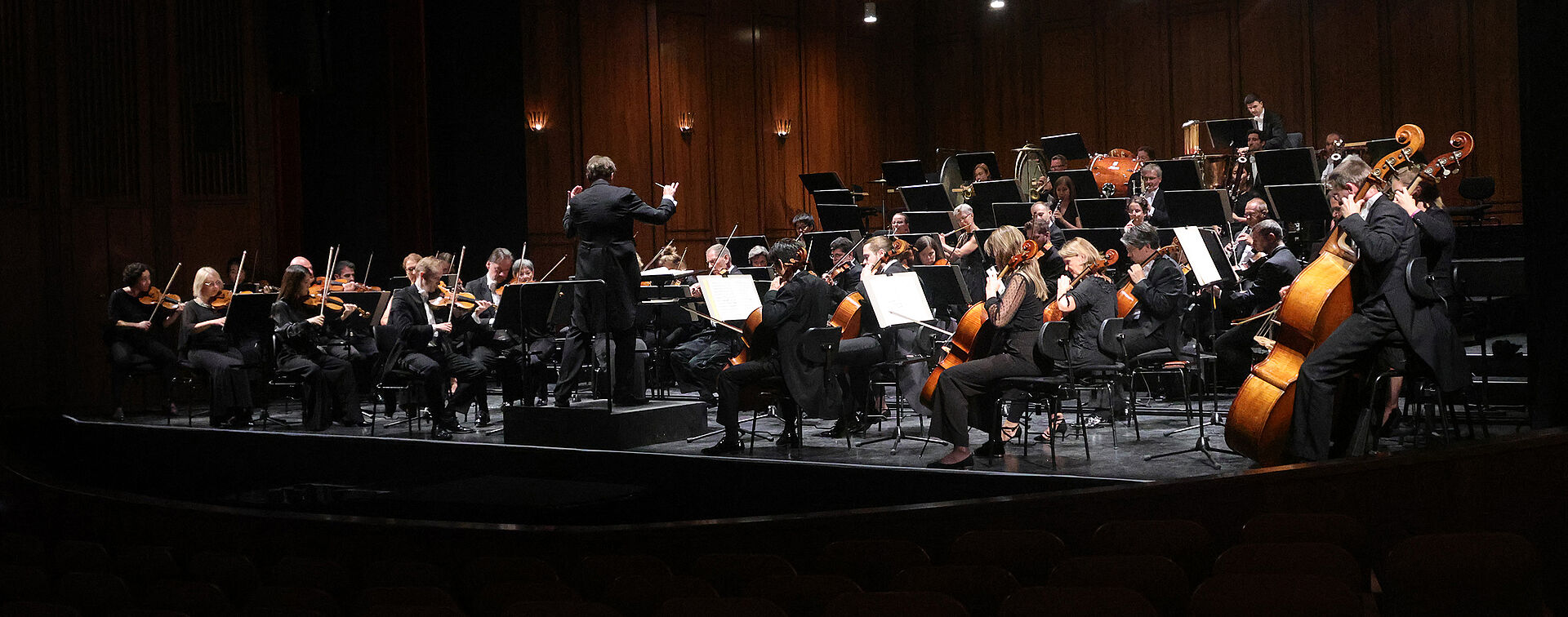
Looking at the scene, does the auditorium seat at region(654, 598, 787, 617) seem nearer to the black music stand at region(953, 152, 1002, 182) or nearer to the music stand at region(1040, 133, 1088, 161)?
the black music stand at region(953, 152, 1002, 182)

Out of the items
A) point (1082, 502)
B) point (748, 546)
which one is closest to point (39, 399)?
point (748, 546)

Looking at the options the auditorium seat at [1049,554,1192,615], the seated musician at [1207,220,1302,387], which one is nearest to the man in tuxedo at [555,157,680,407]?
the seated musician at [1207,220,1302,387]

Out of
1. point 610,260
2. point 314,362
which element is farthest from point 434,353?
point 610,260

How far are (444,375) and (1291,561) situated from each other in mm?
6111

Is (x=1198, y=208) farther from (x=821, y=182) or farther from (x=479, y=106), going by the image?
(x=479, y=106)

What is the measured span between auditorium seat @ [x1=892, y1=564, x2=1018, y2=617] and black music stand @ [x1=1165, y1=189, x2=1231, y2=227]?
5.33 meters

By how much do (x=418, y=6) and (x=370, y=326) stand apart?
3.87 m

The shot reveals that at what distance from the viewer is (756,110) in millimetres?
13672

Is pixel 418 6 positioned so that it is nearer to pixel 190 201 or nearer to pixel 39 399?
pixel 190 201

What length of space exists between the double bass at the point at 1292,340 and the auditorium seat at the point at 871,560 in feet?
8.87

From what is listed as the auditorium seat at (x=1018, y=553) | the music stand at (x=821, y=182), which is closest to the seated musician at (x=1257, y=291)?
the auditorium seat at (x=1018, y=553)

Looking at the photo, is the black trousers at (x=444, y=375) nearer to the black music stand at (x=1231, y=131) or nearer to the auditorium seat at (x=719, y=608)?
the auditorium seat at (x=719, y=608)

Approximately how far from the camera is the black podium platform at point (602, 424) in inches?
256

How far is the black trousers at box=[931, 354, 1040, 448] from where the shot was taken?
224 inches
